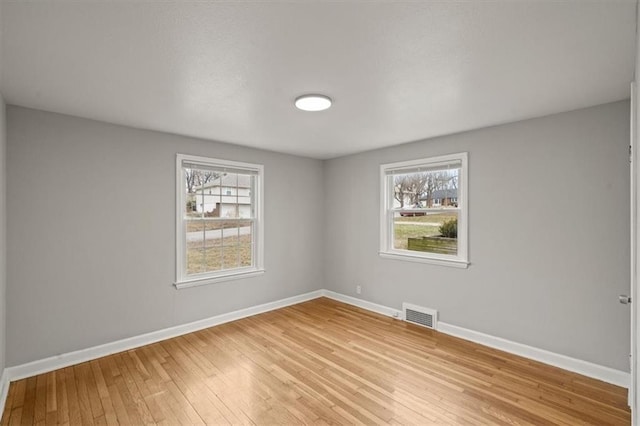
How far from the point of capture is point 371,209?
4652mm

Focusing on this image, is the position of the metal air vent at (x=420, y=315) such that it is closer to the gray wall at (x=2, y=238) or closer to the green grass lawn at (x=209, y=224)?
the green grass lawn at (x=209, y=224)

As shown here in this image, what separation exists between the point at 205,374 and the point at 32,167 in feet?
8.20

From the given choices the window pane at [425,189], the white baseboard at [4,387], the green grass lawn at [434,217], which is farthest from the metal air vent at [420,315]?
the white baseboard at [4,387]

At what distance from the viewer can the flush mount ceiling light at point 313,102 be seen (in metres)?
2.51

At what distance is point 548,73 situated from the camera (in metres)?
2.13

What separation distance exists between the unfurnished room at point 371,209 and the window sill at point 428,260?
0.09 feet

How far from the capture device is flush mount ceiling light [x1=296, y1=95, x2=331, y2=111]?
2.51 metres

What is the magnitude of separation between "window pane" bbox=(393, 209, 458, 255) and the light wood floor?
3.73ft

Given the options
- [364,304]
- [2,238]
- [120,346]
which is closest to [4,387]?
[120,346]

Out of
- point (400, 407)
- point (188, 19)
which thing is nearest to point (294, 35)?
point (188, 19)

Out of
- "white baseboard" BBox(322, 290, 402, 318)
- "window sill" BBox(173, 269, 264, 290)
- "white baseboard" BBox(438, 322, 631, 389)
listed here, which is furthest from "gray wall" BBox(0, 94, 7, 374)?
"white baseboard" BBox(438, 322, 631, 389)

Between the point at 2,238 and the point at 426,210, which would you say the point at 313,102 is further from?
the point at 2,238

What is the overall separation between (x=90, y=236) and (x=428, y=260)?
3.90 m

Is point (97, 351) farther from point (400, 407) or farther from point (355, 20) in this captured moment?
point (355, 20)
